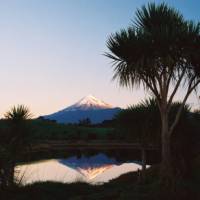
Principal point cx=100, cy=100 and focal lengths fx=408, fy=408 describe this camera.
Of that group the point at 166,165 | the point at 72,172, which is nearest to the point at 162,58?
the point at 166,165

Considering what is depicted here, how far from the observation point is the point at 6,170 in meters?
13.2

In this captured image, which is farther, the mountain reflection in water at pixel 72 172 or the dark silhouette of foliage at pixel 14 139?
the mountain reflection in water at pixel 72 172

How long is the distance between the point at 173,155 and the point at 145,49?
6.16 meters

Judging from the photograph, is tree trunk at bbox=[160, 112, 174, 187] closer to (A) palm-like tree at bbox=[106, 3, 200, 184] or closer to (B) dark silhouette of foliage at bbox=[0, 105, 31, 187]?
(A) palm-like tree at bbox=[106, 3, 200, 184]

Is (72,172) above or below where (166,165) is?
below

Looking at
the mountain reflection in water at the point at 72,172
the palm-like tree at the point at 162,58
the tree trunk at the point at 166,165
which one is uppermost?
the palm-like tree at the point at 162,58

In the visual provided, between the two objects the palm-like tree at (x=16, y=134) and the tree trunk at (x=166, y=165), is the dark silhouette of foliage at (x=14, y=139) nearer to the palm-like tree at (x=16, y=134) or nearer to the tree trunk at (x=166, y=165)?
the palm-like tree at (x=16, y=134)

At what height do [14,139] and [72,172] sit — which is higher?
[14,139]

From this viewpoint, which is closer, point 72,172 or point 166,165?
point 166,165

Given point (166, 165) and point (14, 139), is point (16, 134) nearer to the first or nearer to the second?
point (14, 139)

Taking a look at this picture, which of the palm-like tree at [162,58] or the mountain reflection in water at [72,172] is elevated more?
the palm-like tree at [162,58]

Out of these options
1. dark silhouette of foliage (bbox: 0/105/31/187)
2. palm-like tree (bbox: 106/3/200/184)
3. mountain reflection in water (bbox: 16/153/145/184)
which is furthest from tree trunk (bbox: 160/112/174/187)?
mountain reflection in water (bbox: 16/153/145/184)

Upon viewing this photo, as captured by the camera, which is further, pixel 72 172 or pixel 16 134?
pixel 72 172

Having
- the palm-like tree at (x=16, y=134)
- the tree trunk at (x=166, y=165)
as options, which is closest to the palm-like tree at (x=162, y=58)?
the tree trunk at (x=166, y=165)
